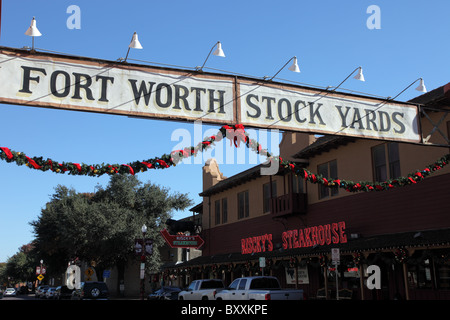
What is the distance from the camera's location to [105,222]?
4603 cm

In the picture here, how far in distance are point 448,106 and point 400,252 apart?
20.4 feet

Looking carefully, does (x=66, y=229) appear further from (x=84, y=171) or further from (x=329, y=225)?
(x=84, y=171)

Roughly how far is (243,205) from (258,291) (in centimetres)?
1689

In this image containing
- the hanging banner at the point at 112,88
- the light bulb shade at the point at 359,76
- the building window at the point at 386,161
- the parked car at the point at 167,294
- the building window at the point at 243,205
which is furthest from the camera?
the building window at the point at 243,205

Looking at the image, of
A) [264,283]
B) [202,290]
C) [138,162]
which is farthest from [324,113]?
[202,290]

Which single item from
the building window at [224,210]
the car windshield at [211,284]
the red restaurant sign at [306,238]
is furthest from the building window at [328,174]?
the building window at [224,210]

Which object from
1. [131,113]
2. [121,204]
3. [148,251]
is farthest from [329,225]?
[121,204]

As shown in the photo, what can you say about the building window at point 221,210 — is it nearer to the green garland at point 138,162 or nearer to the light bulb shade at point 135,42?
the green garland at point 138,162

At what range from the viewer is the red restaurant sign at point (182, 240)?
36.4 m

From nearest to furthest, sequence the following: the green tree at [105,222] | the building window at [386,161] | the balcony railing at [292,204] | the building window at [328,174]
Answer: the building window at [386,161] < the building window at [328,174] < the balcony railing at [292,204] < the green tree at [105,222]

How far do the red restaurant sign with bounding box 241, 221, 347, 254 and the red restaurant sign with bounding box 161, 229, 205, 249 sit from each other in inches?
290

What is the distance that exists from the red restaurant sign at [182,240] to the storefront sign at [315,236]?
37.1 feet

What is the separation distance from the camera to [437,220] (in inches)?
755

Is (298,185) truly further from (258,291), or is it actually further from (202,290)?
(258,291)
